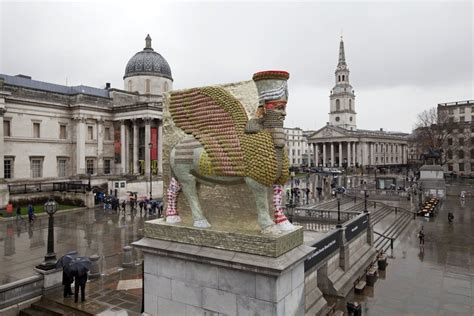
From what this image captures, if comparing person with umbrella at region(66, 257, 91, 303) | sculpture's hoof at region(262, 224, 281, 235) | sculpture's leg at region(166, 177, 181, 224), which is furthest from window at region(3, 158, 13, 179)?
sculpture's hoof at region(262, 224, 281, 235)

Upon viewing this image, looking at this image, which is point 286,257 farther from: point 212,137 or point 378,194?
point 378,194

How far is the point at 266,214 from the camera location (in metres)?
7.75

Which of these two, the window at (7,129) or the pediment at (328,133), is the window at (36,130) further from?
the pediment at (328,133)

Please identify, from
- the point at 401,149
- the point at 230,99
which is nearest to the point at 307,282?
the point at 230,99

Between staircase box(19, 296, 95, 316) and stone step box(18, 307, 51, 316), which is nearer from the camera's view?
staircase box(19, 296, 95, 316)

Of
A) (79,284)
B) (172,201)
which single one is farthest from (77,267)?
(172,201)

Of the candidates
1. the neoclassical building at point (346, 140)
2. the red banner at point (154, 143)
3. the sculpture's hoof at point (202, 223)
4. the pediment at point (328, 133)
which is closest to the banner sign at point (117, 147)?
the red banner at point (154, 143)

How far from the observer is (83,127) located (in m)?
47.0

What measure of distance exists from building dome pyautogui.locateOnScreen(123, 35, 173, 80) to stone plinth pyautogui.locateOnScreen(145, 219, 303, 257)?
50969 millimetres

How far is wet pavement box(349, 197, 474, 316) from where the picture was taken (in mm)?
13164

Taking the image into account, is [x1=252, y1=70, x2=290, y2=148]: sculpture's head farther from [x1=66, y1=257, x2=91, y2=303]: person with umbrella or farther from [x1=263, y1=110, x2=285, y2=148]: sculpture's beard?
[x1=66, y1=257, x2=91, y2=303]: person with umbrella

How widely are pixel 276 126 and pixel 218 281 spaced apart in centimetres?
383

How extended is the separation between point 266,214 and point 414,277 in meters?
12.8

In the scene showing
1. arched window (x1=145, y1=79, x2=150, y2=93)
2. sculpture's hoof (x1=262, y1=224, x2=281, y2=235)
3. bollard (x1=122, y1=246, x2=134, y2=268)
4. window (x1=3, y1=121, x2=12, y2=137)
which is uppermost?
arched window (x1=145, y1=79, x2=150, y2=93)
